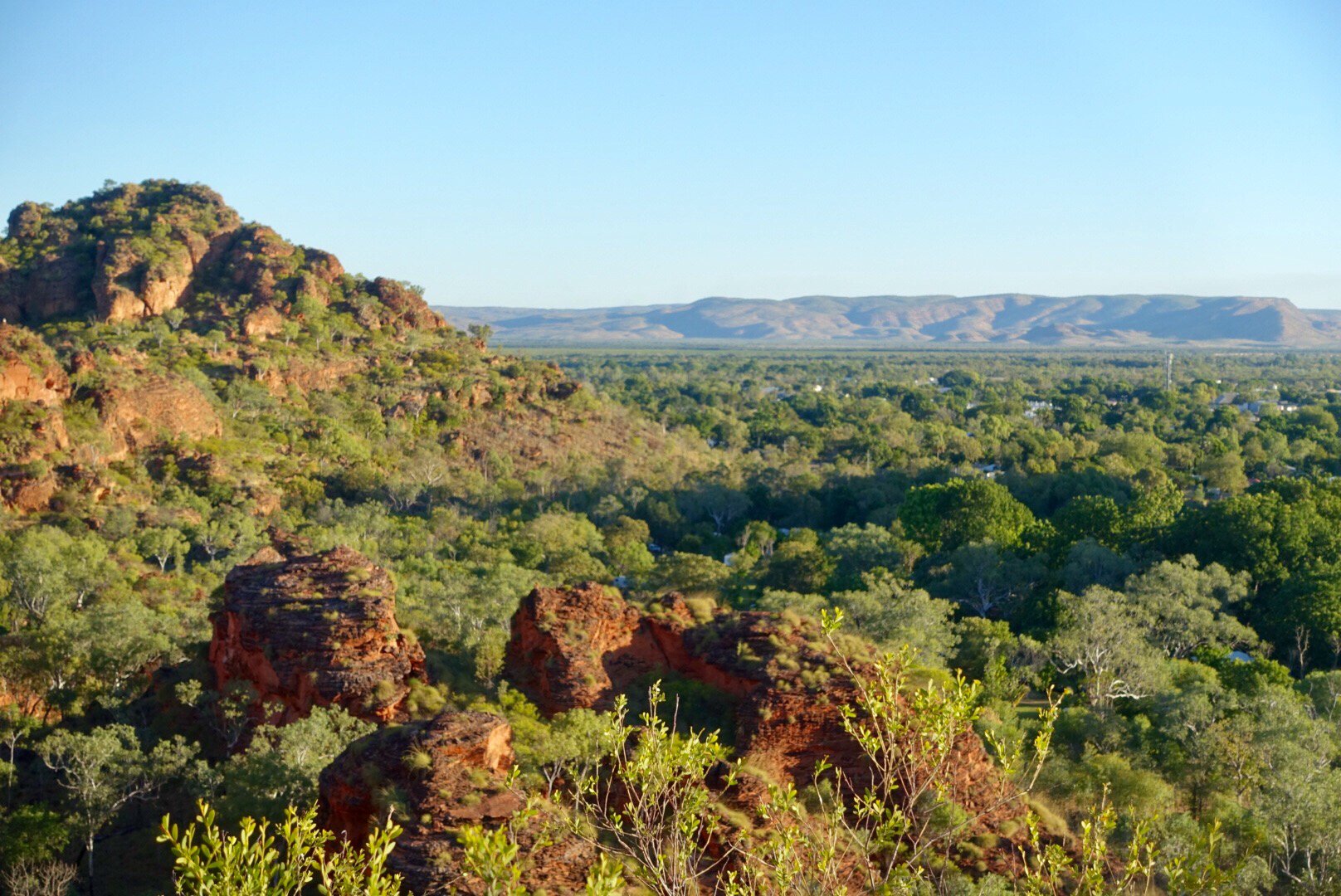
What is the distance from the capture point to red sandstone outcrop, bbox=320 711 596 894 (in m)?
11.5

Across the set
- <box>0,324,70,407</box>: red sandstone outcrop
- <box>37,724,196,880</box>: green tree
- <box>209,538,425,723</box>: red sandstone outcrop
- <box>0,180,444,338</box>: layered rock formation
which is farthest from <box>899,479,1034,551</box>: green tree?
<box>0,180,444,338</box>: layered rock formation

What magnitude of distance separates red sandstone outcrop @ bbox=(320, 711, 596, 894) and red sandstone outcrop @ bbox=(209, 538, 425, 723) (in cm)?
450

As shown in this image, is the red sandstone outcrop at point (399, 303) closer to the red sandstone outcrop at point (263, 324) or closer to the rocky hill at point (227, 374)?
the rocky hill at point (227, 374)

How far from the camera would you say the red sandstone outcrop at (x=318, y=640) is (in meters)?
18.4

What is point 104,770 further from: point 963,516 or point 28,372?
point 963,516

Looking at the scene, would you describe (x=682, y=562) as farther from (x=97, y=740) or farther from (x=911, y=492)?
(x=97, y=740)

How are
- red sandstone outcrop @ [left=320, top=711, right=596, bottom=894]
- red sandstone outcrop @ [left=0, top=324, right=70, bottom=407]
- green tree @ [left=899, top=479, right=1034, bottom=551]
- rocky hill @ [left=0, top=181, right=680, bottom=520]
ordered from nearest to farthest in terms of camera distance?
1. red sandstone outcrop @ [left=320, top=711, right=596, bottom=894]
2. green tree @ [left=899, top=479, right=1034, bottom=551]
3. red sandstone outcrop @ [left=0, top=324, right=70, bottom=407]
4. rocky hill @ [left=0, top=181, right=680, bottom=520]

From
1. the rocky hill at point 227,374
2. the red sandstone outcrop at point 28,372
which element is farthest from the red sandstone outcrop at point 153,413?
the red sandstone outcrop at point 28,372

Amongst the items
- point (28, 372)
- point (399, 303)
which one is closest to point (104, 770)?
point (28, 372)

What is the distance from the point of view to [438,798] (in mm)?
12297

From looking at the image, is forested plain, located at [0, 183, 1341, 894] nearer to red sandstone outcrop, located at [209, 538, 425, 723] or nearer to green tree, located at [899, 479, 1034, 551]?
green tree, located at [899, 479, 1034, 551]

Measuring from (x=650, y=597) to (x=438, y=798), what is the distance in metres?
14.8

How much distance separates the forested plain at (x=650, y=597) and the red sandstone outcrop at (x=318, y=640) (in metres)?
0.50

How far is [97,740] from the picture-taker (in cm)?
1850
